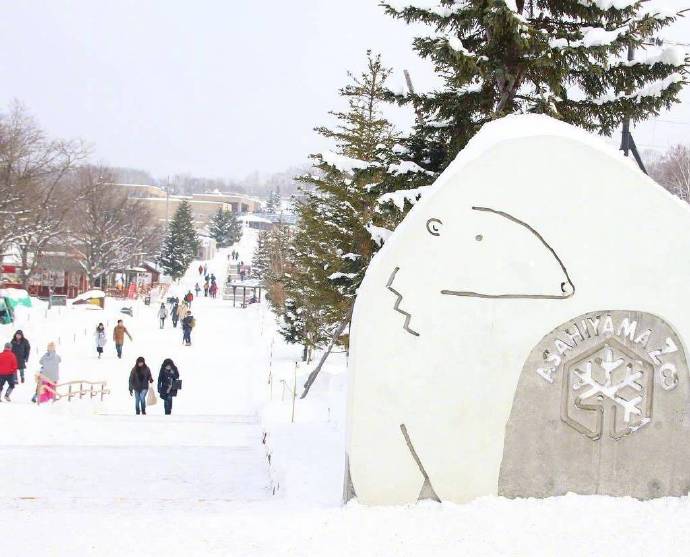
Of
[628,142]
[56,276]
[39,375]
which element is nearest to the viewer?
[628,142]

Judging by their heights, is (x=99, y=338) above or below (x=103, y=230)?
below

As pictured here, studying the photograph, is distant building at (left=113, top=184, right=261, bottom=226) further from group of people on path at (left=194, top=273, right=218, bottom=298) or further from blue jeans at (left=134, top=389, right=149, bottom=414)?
blue jeans at (left=134, top=389, right=149, bottom=414)

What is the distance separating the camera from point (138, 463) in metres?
9.77

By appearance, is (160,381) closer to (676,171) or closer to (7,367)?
(7,367)

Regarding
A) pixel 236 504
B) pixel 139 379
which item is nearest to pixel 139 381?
pixel 139 379

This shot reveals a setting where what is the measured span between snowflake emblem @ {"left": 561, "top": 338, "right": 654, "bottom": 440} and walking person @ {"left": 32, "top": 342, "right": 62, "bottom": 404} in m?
11.3

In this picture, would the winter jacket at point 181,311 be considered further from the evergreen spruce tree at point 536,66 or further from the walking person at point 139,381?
the evergreen spruce tree at point 536,66

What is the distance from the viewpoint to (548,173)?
22.2 ft

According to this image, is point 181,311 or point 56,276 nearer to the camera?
point 181,311

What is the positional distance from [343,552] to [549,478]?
2148 millimetres

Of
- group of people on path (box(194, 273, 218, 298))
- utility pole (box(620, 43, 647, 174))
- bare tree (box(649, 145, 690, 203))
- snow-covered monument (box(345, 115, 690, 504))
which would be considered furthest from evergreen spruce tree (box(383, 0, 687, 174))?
group of people on path (box(194, 273, 218, 298))

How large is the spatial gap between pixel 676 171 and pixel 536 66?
1778 inches

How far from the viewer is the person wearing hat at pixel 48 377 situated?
15.1 m

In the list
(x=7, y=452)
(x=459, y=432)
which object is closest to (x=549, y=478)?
(x=459, y=432)
